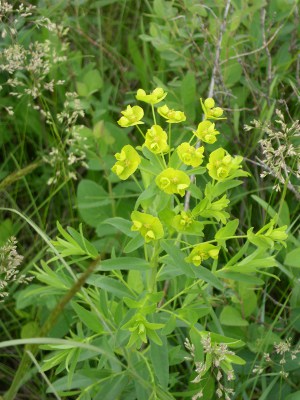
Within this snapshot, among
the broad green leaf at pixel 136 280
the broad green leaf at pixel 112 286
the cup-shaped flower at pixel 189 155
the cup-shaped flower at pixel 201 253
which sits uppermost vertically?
the cup-shaped flower at pixel 189 155

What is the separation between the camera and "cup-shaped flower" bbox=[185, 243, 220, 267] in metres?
1.30

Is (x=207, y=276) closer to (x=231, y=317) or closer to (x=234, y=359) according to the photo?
(x=234, y=359)

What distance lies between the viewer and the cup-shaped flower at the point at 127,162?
1.29 m

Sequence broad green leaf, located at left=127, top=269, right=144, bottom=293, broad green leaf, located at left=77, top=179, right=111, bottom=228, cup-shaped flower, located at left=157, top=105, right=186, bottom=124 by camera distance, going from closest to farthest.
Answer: cup-shaped flower, located at left=157, top=105, right=186, bottom=124, broad green leaf, located at left=127, top=269, right=144, bottom=293, broad green leaf, located at left=77, top=179, right=111, bottom=228

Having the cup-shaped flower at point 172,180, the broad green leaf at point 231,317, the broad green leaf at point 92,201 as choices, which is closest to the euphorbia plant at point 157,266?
the cup-shaped flower at point 172,180

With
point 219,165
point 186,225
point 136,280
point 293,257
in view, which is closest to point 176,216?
point 186,225

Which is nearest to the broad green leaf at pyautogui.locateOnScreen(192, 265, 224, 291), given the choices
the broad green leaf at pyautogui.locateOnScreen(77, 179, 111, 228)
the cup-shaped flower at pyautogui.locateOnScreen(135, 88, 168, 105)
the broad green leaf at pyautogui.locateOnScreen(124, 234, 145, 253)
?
the broad green leaf at pyautogui.locateOnScreen(124, 234, 145, 253)

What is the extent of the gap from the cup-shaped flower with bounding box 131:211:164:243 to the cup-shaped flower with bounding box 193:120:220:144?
0.66 ft

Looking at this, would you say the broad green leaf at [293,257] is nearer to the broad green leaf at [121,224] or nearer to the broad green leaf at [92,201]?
the broad green leaf at [121,224]

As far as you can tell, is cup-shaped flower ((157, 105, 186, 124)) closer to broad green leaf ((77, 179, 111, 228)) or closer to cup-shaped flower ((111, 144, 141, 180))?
cup-shaped flower ((111, 144, 141, 180))

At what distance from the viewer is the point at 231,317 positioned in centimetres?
170

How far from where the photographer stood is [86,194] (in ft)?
6.70

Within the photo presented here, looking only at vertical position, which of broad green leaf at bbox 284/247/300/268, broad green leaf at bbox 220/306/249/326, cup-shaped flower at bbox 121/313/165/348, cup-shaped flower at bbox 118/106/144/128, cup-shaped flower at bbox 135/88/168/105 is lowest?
broad green leaf at bbox 220/306/249/326

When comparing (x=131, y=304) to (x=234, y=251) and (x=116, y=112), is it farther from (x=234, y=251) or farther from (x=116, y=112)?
(x=116, y=112)
